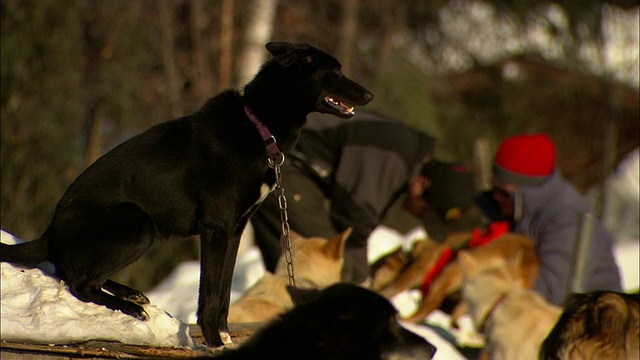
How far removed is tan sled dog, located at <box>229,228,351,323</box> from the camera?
6.22 metres

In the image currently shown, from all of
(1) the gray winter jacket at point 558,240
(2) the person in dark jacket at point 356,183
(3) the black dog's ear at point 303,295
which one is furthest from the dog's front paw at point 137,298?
(1) the gray winter jacket at point 558,240

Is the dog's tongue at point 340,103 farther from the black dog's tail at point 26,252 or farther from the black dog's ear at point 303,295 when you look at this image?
the black dog's tail at point 26,252

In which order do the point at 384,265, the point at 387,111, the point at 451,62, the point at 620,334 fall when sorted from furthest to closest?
the point at 451,62
the point at 387,111
the point at 384,265
the point at 620,334

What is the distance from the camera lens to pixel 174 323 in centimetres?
397

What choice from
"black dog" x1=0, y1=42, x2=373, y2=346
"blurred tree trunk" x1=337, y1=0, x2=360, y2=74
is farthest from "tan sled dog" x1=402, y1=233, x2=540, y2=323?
"black dog" x1=0, y1=42, x2=373, y2=346

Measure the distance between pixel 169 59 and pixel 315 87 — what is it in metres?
6.00

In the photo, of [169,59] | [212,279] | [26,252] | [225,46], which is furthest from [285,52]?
[225,46]

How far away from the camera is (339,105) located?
445cm

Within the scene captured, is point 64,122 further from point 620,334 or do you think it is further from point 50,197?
point 620,334

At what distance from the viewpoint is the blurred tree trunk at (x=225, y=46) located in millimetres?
10609

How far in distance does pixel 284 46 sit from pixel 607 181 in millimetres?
9909

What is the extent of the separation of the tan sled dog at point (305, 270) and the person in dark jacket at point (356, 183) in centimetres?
24

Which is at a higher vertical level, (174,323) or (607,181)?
(174,323)

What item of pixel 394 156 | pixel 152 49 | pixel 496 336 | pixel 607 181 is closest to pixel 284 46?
pixel 394 156
